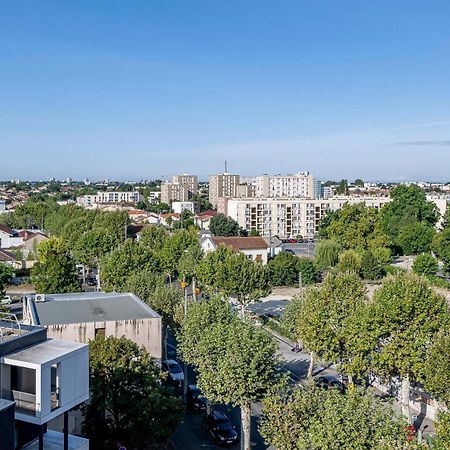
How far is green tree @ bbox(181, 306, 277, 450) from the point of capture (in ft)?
59.2

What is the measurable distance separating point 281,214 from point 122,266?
5249 centimetres

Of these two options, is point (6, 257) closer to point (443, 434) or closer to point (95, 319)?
point (95, 319)

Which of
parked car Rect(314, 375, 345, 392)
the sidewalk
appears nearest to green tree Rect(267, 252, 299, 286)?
the sidewalk

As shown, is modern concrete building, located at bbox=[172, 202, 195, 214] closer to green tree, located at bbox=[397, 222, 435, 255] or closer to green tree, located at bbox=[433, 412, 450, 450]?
green tree, located at bbox=[397, 222, 435, 255]

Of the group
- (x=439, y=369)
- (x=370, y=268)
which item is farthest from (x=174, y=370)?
(x=370, y=268)

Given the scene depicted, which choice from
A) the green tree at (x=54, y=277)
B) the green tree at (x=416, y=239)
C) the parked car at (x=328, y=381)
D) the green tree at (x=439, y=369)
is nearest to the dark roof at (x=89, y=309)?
the parked car at (x=328, y=381)

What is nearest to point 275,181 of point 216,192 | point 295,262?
point 216,192

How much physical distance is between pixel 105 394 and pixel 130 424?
3.89ft

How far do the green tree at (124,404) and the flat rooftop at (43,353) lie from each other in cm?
400

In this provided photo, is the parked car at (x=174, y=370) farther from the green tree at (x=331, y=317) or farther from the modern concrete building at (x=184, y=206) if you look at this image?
the modern concrete building at (x=184, y=206)

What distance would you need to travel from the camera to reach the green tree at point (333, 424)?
13492mm

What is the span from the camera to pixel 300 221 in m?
88.4

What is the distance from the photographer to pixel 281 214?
87.4 metres

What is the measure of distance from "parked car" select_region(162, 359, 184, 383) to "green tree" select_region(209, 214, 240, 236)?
51.2 meters
